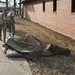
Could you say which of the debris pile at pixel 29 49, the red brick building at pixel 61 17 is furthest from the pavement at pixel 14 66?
the red brick building at pixel 61 17

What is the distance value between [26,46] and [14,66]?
1.66 meters

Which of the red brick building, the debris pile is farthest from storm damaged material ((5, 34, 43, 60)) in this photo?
the red brick building

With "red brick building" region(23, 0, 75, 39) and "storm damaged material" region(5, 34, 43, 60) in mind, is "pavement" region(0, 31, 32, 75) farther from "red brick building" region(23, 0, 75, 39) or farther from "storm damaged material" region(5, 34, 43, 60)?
"red brick building" region(23, 0, 75, 39)

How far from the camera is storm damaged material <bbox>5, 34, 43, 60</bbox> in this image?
27.7 ft

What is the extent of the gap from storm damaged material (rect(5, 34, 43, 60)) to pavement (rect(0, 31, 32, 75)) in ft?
1.02

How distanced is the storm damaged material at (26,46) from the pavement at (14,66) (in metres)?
0.31

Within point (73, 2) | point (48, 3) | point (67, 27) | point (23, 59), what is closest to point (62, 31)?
point (67, 27)

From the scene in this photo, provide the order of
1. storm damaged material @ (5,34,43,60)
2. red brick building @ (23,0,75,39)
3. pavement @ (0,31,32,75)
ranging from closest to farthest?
pavement @ (0,31,32,75) → storm damaged material @ (5,34,43,60) → red brick building @ (23,0,75,39)

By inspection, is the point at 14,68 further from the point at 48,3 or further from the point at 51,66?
the point at 48,3

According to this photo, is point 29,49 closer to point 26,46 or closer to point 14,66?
point 26,46

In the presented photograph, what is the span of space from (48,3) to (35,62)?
14011mm

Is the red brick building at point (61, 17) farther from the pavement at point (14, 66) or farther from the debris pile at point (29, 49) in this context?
the pavement at point (14, 66)

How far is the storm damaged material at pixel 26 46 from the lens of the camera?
8.44 m

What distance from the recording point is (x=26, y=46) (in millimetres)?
8953
